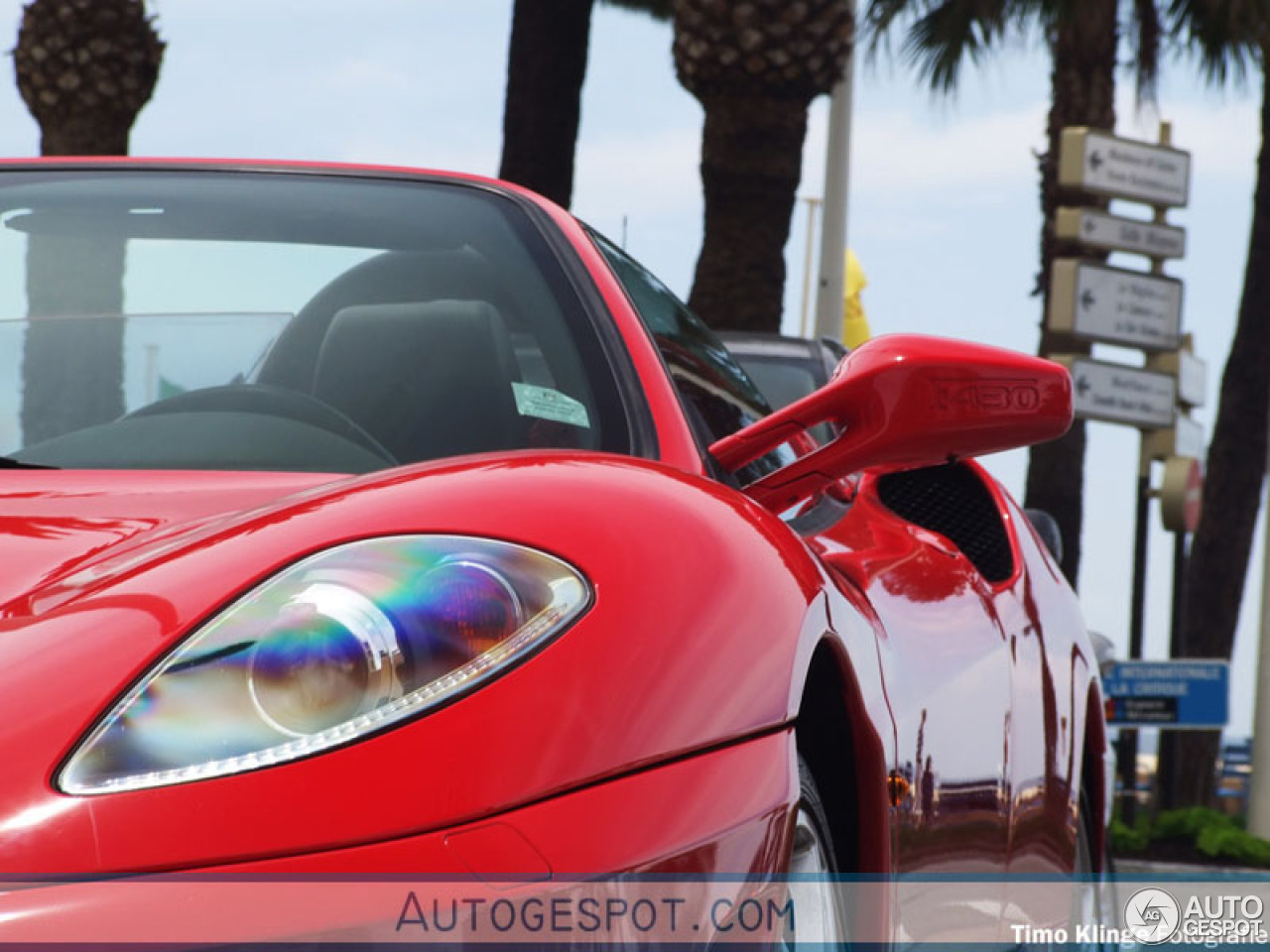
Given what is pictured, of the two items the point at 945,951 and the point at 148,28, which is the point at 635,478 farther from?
the point at 148,28

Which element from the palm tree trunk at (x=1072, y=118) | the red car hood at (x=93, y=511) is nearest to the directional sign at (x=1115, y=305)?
the palm tree trunk at (x=1072, y=118)

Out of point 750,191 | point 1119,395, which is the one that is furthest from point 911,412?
point 1119,395

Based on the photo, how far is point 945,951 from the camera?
2.47m

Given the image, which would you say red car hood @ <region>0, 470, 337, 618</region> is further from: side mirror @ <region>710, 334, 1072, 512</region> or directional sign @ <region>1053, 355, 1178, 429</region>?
directional sign @ <region>1053, 355, 1178, 429</region>

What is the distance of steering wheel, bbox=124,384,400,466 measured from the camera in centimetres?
228

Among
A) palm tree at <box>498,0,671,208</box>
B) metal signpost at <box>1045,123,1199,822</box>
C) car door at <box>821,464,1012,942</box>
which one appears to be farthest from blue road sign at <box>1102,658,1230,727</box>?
car door at <box>821,464,1012,942</box>

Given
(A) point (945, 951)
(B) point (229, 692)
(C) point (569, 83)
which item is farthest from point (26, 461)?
(C) point (569, 83)

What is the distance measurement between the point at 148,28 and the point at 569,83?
2.92 m

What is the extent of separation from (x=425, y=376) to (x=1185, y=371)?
1333cm

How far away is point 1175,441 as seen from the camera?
14.8 meters

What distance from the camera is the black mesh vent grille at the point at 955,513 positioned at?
3.25 meters

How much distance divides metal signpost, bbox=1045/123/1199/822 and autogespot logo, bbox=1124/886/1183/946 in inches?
405

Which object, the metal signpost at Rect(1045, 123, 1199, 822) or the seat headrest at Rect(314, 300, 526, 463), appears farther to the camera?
the metal signpost at Rect(1045, 123, 1199, 822)

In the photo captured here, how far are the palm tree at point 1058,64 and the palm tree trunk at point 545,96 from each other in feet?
19.5
